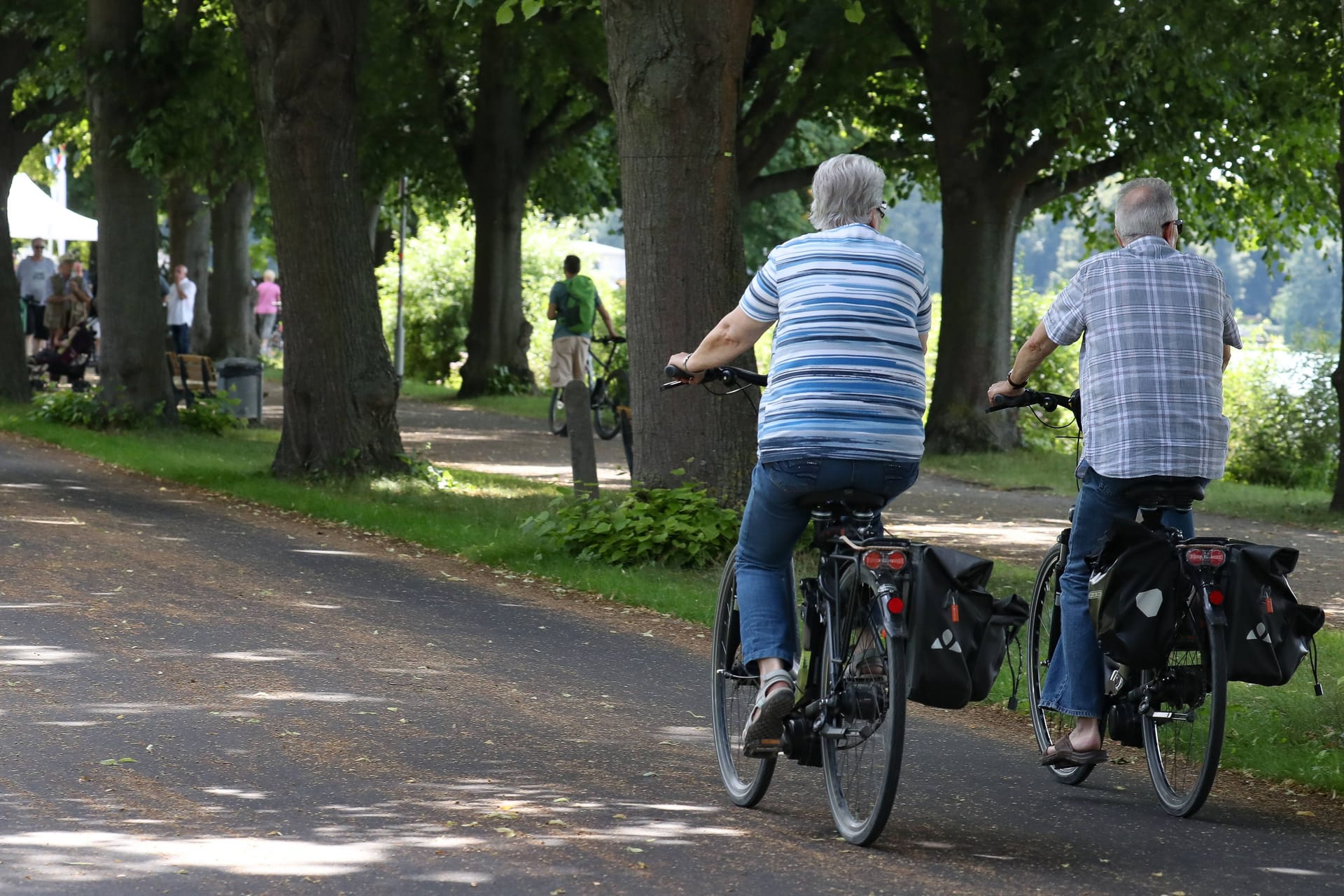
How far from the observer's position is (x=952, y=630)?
491 centimetres

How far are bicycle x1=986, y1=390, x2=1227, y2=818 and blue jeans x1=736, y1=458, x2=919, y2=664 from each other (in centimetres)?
86

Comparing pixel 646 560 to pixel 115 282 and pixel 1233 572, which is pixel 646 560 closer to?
pixel 1233 572

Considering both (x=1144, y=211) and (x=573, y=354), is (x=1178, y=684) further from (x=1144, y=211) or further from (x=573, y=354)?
(x=573, y=354)

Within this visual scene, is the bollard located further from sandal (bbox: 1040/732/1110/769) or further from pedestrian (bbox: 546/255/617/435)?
pedestrian (bbox: 546/255/617/435)

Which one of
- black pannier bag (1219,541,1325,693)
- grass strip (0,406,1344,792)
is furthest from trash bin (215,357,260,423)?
black pannier bag (1219,541,1325,693)

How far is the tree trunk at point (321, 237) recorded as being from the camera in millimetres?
14984

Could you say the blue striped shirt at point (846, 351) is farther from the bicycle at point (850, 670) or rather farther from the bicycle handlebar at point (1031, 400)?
the bicycle handlebar at point (1031, 400)

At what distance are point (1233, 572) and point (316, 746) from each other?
3.07 metres

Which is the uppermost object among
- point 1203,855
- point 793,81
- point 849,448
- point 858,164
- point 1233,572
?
point 793,81

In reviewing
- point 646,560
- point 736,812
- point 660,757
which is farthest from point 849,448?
point 646,560

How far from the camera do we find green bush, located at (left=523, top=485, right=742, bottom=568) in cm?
1095

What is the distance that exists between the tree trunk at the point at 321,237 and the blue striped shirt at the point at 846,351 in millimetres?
10317

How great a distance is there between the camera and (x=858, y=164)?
5363mm

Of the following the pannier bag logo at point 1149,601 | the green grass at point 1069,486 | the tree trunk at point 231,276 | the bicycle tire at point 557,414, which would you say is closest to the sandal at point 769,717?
the pannier bag logo at point 1149,601
